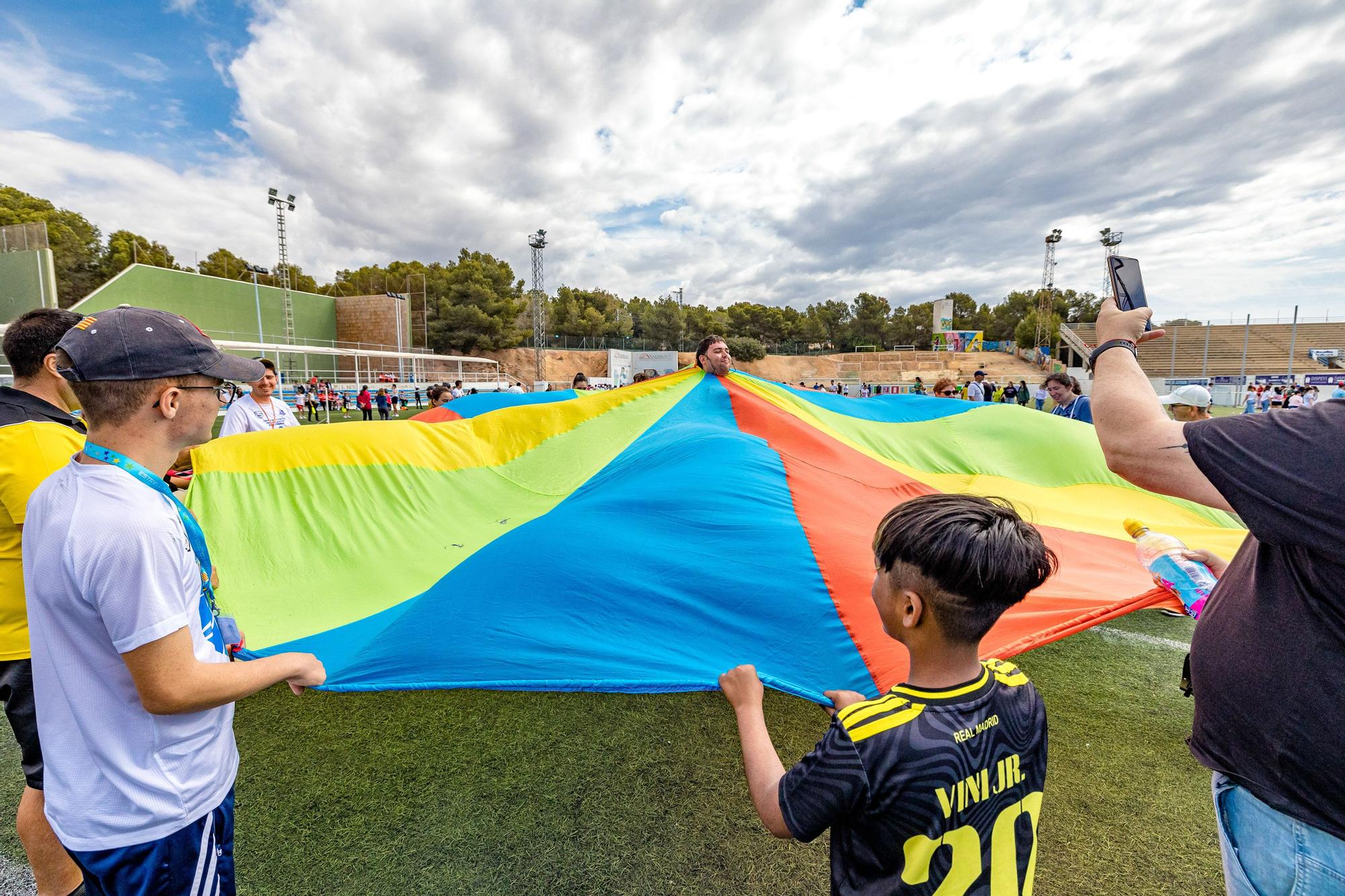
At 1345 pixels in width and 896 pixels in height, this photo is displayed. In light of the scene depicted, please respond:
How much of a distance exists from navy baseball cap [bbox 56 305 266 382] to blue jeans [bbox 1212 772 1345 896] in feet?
5.90

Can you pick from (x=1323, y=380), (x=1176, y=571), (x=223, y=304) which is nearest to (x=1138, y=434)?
(x=1176, y=571)

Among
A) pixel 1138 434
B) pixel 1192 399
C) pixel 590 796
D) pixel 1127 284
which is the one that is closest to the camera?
pixel 1138 434

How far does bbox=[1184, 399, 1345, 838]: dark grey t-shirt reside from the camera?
779 mm

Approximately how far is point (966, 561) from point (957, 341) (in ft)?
177

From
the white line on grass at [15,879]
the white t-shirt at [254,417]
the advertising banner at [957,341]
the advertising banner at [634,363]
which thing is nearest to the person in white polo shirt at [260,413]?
the white t-shirt at [254,417]

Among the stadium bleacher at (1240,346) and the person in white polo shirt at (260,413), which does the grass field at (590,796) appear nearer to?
the person in white polo shirt at (260,413)

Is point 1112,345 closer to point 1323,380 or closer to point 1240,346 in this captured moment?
point 1323,380

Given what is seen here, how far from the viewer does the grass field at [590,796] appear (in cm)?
184

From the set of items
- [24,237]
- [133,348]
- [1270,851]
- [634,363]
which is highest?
[24,237]

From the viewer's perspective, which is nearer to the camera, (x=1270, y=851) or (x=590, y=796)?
(x=1270, y=851)

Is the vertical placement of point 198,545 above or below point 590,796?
above

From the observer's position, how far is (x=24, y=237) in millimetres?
23234

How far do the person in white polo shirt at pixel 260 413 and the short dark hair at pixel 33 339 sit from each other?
6.95 feet

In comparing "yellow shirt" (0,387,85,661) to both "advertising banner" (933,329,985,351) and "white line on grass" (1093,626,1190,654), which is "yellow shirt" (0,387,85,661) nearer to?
"white line on grass" (1093,626,1190,654)
